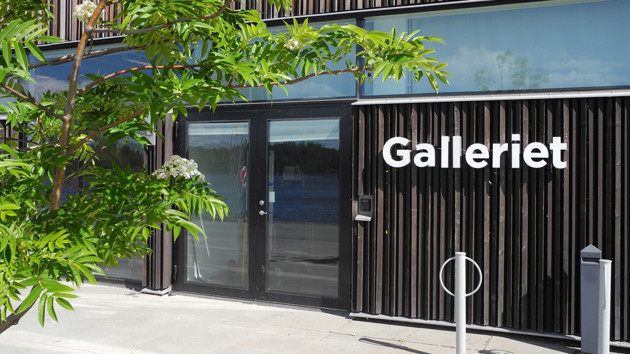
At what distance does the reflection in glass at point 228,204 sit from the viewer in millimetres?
8758

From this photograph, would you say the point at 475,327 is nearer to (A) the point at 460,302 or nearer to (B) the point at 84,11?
(A) the point at 460,302

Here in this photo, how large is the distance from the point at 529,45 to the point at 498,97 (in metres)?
0.67

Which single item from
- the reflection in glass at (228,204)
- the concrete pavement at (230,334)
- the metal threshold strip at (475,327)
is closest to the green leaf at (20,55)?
the concrete pavement at (230,334)

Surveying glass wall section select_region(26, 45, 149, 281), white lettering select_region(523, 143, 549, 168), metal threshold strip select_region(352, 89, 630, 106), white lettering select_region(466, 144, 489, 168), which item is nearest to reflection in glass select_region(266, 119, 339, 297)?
metal threshold strip select_region(352, 89, 630, 106)

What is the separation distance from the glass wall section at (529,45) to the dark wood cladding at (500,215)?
27 cm

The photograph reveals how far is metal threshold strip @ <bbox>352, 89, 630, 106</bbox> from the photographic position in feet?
21.7

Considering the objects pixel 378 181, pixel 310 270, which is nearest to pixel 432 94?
pixel 378 181

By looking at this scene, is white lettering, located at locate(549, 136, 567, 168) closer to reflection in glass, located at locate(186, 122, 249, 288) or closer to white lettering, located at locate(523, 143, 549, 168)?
white lettering, located at locate(523, 143, 549, 168)

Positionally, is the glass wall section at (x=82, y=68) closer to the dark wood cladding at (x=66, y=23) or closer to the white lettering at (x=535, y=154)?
the dark wood cladding at (x=66, y=23)

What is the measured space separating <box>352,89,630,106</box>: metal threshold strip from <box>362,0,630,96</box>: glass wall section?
8cm

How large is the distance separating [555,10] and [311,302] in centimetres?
444

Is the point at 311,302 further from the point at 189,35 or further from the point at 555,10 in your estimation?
the point at 189,35

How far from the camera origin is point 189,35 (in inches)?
136

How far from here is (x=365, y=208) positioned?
25.4 feet
